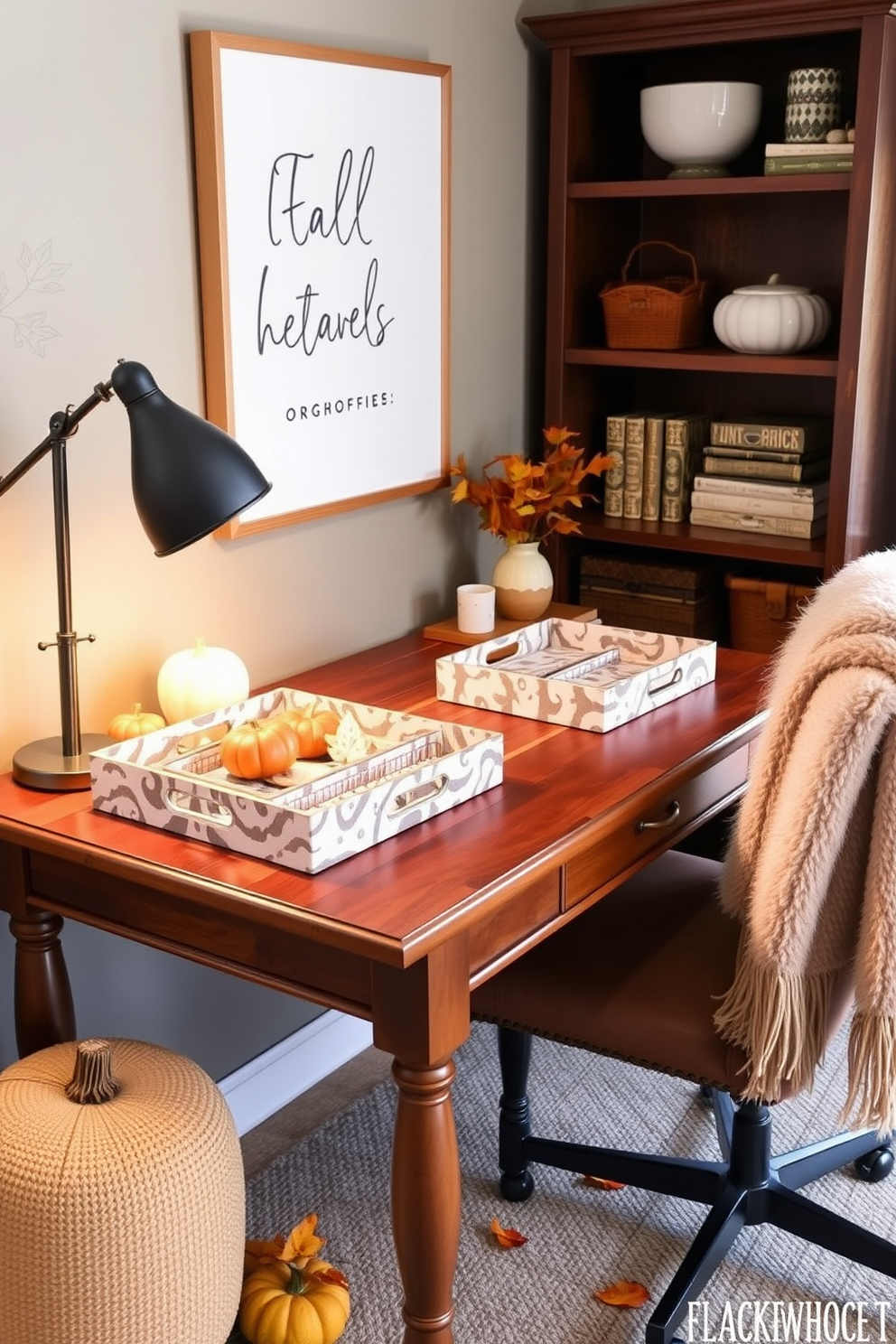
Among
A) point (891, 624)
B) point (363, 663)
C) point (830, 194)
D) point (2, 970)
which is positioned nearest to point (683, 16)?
point (830, 194)

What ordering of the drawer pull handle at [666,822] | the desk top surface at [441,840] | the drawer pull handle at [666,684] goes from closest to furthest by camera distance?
the desk top surface at [441,840] < the drawer pull handle at [666,822] < the drawer pull handle at [666,684]

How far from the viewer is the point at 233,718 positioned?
6.07 ft

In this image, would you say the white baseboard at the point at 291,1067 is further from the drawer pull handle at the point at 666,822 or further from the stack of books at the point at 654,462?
the stack of books at the point at 654,462

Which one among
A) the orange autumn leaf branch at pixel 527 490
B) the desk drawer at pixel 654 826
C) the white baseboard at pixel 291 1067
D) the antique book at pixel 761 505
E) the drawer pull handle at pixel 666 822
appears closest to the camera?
the desk drawer at pixel 654 826

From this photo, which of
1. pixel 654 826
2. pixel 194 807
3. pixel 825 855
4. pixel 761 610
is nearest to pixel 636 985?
pixel 654 826

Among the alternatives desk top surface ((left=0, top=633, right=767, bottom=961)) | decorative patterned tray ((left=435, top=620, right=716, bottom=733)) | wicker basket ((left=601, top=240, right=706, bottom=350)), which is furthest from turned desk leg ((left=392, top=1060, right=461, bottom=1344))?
wicker basket ((left=601, top=240, right=706, bottom=350))

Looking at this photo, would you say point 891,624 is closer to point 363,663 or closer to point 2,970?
point 363,663

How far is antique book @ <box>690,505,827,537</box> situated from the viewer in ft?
8.51

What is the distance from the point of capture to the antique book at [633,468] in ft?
8.98

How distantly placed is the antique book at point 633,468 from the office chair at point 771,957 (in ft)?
3.01

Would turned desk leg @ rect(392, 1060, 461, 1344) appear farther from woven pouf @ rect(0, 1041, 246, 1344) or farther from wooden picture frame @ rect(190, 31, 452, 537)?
wooden picture frame @ rect(190, 31, 452, 537)

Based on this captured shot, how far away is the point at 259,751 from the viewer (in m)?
1.66

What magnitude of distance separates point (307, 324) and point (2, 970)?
1.03m

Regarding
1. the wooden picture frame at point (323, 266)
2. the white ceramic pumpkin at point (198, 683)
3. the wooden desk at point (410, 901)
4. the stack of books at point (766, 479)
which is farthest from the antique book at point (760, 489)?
the white ceramic pumpkin at point (198, 683)
